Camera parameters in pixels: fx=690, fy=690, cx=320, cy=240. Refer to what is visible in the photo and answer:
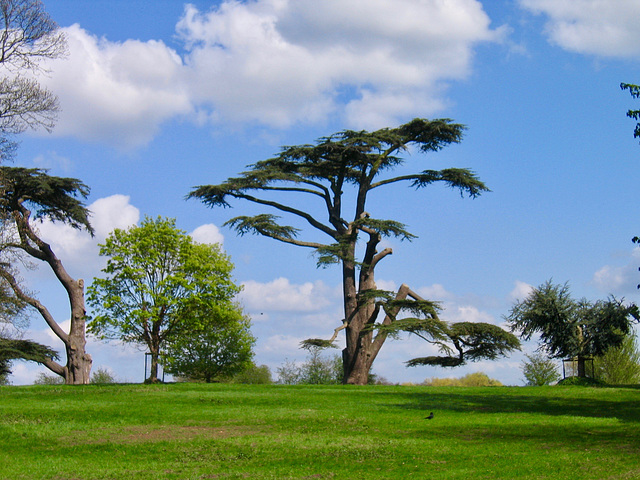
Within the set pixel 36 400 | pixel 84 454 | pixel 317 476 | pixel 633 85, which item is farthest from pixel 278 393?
pixel 633 85

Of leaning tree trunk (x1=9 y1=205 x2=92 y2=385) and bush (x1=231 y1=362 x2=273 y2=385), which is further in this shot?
bush (x1=231 y1=362 x2=273 y2=385)

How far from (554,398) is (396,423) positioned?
10.1 metres

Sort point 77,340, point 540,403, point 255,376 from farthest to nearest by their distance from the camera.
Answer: point 255,376 → point 77,340 → point 540,403

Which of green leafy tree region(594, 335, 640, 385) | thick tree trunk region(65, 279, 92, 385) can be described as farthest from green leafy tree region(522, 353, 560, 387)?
thick tree trunk region(65, 279, 92, 385)

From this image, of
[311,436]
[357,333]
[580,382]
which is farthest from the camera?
[357,333]

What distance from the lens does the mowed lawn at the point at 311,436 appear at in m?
12.6

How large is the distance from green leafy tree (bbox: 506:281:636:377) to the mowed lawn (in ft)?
32.1

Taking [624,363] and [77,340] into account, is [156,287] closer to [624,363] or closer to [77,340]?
[77,340]

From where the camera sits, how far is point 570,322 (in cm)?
3472

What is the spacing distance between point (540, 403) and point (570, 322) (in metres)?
12.1

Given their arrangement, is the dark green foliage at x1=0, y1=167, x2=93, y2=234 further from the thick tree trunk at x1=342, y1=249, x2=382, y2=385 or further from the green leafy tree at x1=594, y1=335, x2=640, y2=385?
the green leafy tree at x1=594, y1=335, x2=640, y2=385

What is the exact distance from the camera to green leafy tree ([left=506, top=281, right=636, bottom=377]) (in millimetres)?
34406

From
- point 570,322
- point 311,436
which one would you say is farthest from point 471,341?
point 311,436

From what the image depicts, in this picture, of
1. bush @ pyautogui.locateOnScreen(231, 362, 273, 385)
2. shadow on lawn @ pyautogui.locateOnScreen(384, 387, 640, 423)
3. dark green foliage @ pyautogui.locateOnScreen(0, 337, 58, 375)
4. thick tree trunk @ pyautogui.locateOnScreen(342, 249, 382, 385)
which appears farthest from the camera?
bush @ pyautogui.locateOnScreen(231, 362, 273, 385)
